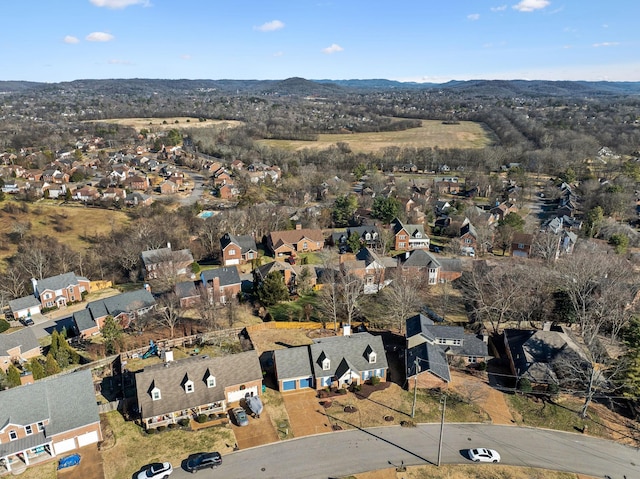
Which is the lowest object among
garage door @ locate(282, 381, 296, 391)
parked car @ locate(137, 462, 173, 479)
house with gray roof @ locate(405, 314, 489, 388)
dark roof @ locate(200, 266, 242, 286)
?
parked car @ locate(137, 462, 173, 479)

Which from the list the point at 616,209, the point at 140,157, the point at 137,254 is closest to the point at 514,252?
the point at 616,209

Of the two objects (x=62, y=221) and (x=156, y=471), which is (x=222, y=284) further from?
(x=62, y=221)

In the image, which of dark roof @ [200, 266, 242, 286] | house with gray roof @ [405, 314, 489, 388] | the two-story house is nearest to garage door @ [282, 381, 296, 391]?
house with gray roof @ [405, 314, 489, 388]

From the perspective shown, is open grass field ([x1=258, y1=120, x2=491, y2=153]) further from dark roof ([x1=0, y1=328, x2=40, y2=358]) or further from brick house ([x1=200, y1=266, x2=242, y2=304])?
dark roof ([x1=0, y1=328, x2=40, y2=358])

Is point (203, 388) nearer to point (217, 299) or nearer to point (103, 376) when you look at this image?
point (103, 376)

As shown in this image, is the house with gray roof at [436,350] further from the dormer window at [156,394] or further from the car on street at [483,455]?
the dormer window at [156,394]
